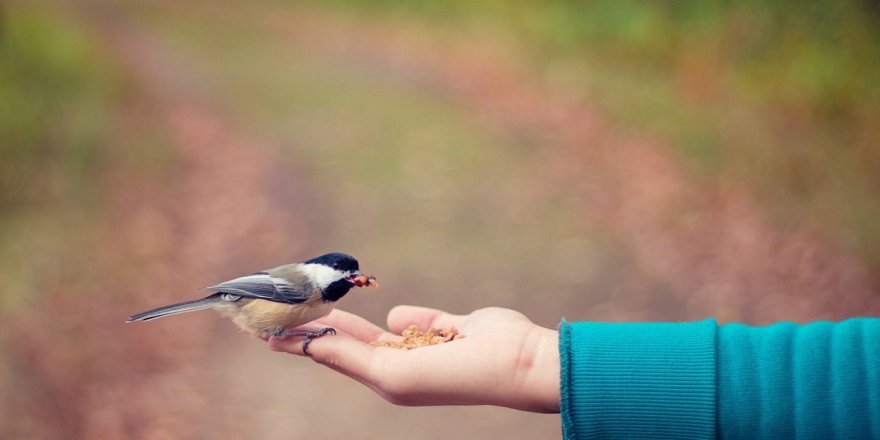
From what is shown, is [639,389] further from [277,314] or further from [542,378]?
[277,314]

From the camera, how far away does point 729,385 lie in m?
1.15

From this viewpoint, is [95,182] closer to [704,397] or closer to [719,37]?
[704,397]

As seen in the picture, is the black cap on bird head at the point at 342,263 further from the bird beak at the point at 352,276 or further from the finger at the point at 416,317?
the finger at the point at 416,317

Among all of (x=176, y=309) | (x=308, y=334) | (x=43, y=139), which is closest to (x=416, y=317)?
(x=308, y=334)

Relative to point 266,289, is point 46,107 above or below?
above

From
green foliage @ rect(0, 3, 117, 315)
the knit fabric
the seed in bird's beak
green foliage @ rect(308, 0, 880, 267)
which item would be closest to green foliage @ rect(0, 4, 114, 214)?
green foliage @ rect(0, 3, 117, 315)

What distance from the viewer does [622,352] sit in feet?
3.89

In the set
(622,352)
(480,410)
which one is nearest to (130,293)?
(480,410)

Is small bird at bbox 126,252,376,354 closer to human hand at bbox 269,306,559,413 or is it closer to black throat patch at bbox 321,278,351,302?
black throat patch at bbox 321,278,351,302

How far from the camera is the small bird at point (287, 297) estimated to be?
1.43m

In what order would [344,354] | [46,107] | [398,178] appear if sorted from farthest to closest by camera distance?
[398,178] → [46,107] → [344,354]

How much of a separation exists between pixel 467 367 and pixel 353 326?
41cm

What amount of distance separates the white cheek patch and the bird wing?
32 mm

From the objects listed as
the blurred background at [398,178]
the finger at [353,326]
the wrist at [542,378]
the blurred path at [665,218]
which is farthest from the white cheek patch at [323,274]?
the blurred path at [665,218]
